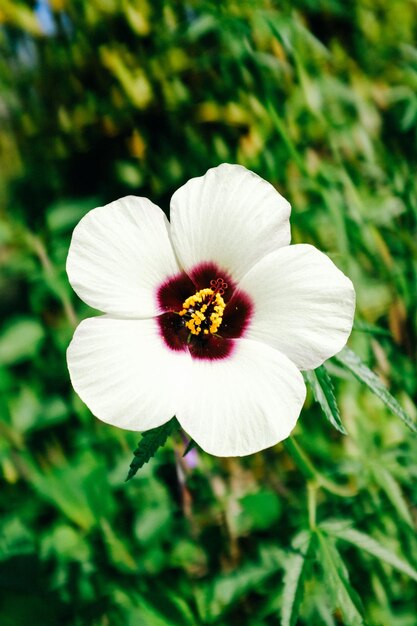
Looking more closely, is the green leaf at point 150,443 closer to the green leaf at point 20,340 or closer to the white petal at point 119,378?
the white petal at point 119,378

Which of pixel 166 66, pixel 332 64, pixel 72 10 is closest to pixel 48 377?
pixel 166 66

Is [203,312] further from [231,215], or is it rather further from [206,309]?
[231,215]

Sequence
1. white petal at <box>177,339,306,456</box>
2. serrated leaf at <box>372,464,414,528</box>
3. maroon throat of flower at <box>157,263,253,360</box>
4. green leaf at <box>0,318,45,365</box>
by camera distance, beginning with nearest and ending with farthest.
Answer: white petal at <box>177,339,306,456</box>
maroon throat of flower at <box>157,263,253,360</box>
serrated leaf at <box>372,464,414,528</box>
green leaf at <box>0,318,45,365</box>

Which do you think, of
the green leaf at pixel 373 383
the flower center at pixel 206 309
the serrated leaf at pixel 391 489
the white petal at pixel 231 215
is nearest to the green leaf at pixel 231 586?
the serrated leaf at pixel 391 489

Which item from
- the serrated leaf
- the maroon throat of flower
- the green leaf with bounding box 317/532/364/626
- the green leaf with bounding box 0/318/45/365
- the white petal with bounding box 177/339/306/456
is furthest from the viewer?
the green leaf with bounding box 0/318/45/365

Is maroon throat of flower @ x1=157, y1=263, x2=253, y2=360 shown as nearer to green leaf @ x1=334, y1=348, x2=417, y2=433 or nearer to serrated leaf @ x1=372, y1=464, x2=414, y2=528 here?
green leaf @ x1=334, y1=348, x2=417, y2=433

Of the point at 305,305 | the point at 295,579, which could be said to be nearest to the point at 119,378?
the point at 305,305

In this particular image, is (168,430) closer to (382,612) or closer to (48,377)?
(382,612)

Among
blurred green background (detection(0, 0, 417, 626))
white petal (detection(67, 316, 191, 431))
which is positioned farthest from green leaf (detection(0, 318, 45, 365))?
white petal (detection(67, 316, 191, 431))
